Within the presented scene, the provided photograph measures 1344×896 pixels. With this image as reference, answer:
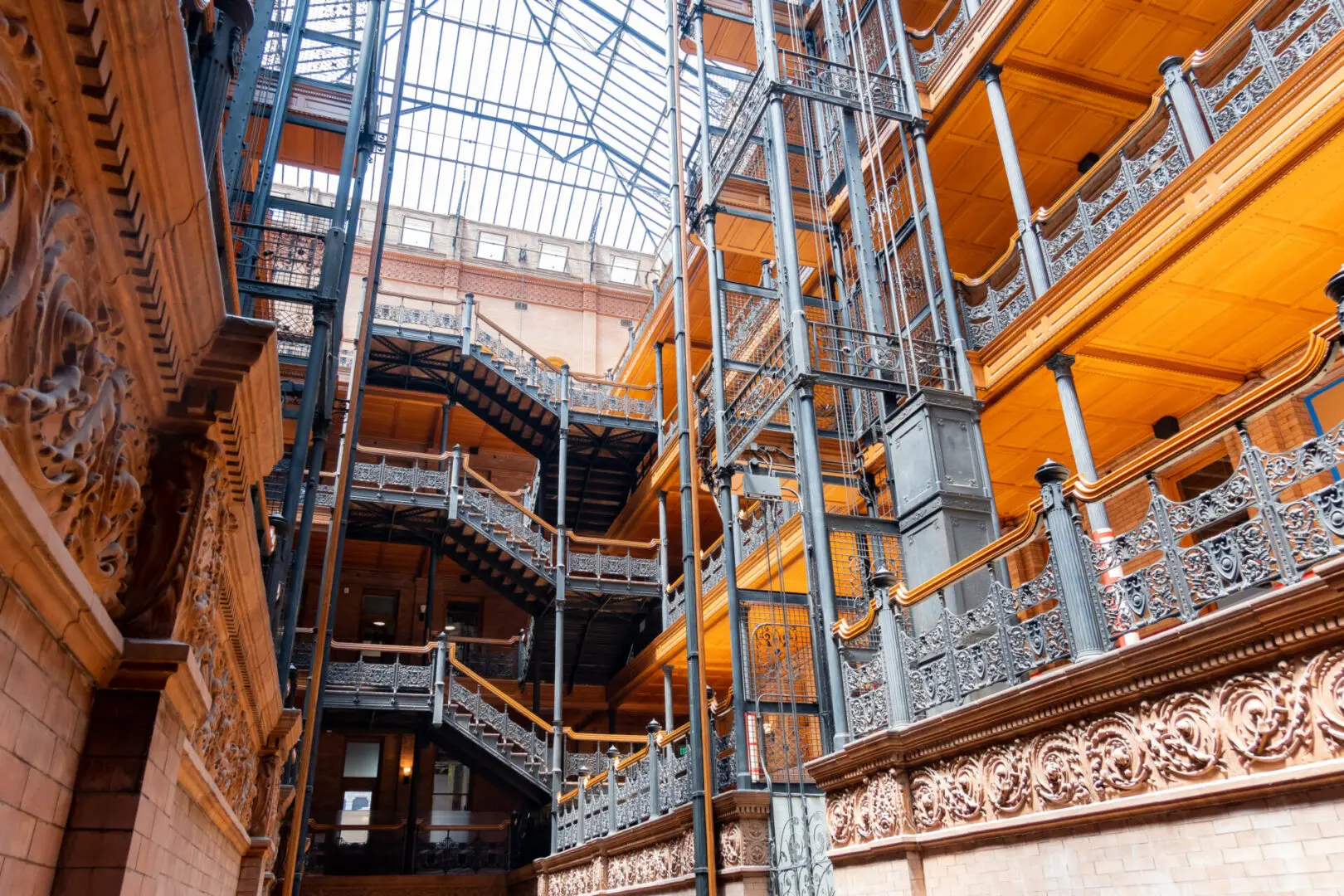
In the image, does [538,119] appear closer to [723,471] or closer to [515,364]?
[515,364]

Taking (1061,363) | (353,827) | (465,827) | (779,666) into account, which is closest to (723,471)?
(779,666)

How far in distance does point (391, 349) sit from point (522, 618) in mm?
10308

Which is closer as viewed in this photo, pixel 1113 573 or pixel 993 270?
pixel 1113 573

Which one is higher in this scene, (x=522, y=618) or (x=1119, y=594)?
(x=522, y=618)

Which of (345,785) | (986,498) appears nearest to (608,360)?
(345,785)

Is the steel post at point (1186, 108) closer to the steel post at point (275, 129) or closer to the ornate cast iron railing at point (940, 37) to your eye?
the ornate cast iron railing at point (940, 37)

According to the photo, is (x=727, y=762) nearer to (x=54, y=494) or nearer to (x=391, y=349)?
(x=54, y=494)

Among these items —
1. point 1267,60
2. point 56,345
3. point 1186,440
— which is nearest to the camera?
point 56,345

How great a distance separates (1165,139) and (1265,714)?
7.58 meters

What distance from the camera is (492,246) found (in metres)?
37.1

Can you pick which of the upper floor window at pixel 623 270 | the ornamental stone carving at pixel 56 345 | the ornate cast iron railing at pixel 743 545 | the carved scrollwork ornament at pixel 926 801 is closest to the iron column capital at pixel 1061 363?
the ornate cast iron railing at pixel 743 545

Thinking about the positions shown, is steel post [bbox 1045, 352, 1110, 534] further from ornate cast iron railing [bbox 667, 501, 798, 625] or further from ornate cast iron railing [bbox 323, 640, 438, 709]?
ornate cast iron railing [bbox 323, 640, 438, 709]

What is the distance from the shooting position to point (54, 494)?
9.05ft

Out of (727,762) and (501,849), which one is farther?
(501,849)
